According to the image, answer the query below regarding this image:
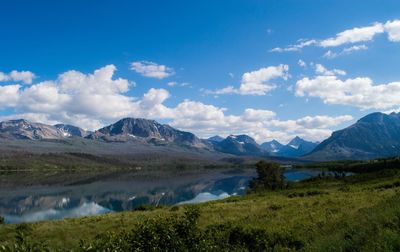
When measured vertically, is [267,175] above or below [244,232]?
below

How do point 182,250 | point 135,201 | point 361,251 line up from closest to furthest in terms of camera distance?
point 361,251, point 182,250, point 135,201

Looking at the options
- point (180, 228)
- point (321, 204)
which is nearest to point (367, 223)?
point (180, 228)

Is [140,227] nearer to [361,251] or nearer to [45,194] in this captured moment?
[361,251]

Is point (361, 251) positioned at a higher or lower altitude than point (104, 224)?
higher

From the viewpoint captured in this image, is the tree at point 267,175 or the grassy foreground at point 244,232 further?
the tree at point 267,175

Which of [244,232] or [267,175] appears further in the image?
[267,175]

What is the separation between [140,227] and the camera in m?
14.5

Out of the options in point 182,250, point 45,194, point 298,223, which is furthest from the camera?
point 45,194

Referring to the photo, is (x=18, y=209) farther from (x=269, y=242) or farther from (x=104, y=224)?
(x=269, y=242)

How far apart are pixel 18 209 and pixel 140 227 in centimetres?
11553

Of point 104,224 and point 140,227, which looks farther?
point 104,224

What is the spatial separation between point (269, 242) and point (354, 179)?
166ft

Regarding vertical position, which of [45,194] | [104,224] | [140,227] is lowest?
[45,194]

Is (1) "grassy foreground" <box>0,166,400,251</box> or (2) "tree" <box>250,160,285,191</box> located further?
(2) "tree" <box>250,160,285,191</box>
